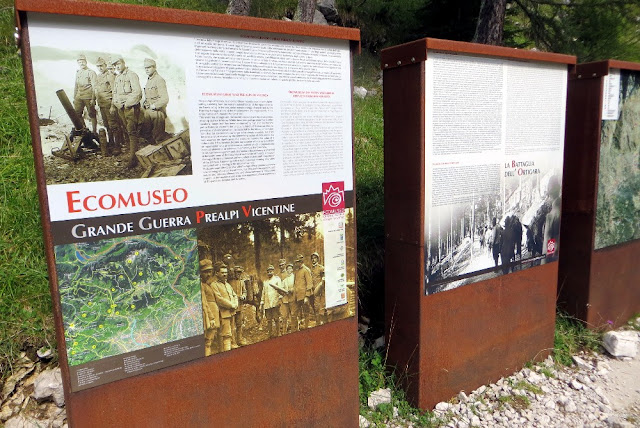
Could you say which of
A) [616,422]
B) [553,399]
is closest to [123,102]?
[553,399]

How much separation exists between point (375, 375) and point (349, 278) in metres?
1.12

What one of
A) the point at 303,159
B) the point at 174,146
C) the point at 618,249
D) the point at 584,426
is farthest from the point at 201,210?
the point at 618,249

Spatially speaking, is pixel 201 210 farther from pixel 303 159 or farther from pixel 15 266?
pixel 15 266

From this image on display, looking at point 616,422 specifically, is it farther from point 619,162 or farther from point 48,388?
point 48,388

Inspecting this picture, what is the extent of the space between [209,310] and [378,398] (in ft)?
5.44

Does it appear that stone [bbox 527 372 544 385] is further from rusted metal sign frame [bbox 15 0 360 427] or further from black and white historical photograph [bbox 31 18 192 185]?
black and white historical photograph [bbox 31 18 192 185]

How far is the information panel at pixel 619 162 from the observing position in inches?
184

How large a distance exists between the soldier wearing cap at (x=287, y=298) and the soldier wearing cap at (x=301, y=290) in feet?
0.07

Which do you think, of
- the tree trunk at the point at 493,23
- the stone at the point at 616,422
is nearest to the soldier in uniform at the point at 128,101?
the stone at the point at 616,422

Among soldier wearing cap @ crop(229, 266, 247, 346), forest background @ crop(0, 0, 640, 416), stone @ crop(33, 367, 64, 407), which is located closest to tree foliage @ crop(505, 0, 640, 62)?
forest background @ crop(0, 0, 640, 416)

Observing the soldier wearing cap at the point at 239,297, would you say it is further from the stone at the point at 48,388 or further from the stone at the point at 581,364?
the stone at the point at 581,364

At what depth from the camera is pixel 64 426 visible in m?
3.00

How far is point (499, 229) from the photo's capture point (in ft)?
12.5

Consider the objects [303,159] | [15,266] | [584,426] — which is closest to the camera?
[303,159]
